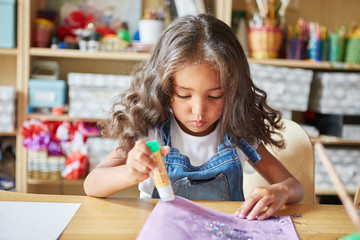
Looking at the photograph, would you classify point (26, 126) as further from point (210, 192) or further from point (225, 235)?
point (225, 235)

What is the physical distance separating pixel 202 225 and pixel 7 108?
4.62ft

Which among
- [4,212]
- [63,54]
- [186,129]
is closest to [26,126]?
[63,54]

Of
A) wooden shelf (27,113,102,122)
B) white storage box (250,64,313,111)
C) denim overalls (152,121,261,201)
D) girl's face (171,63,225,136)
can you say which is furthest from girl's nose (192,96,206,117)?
wooden shelf (27,113,102,122)

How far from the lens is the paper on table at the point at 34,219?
55 cm

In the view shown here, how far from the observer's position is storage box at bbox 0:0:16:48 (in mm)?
1649

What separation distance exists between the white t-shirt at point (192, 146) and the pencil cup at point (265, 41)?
3.04 feet

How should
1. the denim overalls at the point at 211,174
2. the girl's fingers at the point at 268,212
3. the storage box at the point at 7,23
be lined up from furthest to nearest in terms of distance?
the storage box at the point at 7,23 → the denim overalls at the point at 211,174 → the girl's fingers at the point at 268,212

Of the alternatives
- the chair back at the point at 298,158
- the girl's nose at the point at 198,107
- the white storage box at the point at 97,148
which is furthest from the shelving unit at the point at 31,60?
the girl's nose at the point at 198,107

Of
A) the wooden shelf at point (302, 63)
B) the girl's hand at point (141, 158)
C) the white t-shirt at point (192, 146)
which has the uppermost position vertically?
the wooden shelf at point (302, 63)

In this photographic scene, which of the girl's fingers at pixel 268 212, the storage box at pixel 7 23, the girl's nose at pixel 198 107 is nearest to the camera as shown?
the girl's fingers at pixel 268 212

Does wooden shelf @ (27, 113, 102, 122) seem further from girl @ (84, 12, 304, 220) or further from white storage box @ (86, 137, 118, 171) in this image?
girl @ (84, 12, 304, 220)

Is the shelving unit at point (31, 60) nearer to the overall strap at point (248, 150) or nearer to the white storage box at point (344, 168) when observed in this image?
the white storage box at point (344, 168)

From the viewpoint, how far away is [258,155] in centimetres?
88

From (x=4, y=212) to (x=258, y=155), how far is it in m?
0.56
